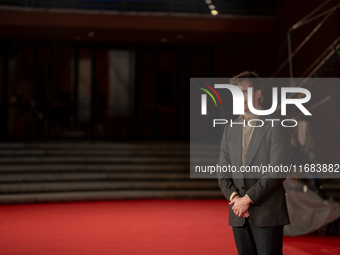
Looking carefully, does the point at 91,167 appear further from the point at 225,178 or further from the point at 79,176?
the point at 225,178

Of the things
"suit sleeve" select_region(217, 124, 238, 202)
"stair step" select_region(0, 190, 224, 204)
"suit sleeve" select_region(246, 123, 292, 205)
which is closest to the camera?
"suit sleeve" select_region(246, 123, 292, 205)

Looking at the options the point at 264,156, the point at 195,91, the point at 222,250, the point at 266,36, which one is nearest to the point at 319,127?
the point at 266,36

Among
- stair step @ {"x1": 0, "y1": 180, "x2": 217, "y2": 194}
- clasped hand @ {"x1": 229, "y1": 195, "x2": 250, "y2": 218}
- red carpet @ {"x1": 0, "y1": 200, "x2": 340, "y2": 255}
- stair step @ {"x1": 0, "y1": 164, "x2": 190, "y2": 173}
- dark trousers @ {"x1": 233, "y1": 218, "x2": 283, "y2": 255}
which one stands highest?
clasped hand @ {"x1": 229, "y1": 195, "x2": 250, "y2": 218}

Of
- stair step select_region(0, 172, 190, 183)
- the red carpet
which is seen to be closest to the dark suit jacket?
the red carpet

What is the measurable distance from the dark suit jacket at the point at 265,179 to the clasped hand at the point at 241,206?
0.03 m

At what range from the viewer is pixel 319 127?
10.4m

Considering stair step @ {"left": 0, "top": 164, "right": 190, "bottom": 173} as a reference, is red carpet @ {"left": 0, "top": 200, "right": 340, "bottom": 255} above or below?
below

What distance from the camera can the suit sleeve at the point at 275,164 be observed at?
8.21 ft

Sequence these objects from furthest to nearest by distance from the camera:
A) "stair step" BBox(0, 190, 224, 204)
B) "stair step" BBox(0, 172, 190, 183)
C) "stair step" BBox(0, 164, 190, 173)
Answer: "stair step" BBox(0, 164, 190, 173) < "stair step" BBox(0, 172, 190, 183) < "stair step" BBox(0, 190, 224, 204)

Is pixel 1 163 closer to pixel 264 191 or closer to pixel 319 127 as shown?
pixel 319 127

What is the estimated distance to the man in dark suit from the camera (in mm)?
2521

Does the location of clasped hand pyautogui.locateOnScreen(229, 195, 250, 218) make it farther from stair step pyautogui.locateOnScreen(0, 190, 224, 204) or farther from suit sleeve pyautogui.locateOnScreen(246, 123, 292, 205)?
stair step pyautogui.locateOnScreen(0, 190, 224, 204)

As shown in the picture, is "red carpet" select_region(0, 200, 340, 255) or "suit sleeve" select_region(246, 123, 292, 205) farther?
"red carpet" select_region(0, 200, 340, 255)

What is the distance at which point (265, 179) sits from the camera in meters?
2.50
